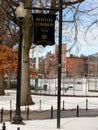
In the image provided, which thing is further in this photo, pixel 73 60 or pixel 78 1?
pixel 73 60

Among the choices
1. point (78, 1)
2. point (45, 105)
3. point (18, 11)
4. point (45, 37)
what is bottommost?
point (45, 105)

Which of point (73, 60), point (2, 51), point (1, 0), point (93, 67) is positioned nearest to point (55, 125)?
point (1, 0)

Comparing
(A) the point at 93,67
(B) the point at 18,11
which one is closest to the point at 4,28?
(B) the point at 18,11

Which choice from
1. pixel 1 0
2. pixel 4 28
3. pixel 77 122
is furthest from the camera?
pixel 4 28

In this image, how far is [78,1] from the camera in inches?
1371

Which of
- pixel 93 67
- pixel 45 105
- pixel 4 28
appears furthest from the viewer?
pixel 93 67

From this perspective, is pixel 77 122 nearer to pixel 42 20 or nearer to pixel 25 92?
pixel 42 20

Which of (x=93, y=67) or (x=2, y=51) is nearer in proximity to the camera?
(x=2, y=51)

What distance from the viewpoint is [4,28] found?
49.9 metres

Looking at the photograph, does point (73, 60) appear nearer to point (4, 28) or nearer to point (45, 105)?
point (4, 28)

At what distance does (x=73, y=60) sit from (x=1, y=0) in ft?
375

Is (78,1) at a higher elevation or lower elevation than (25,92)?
higher

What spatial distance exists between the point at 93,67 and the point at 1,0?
8363 cm

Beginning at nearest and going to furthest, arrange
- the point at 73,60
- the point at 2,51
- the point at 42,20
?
the point at 42,20 < the point at 2,51 < the point at 73,60
